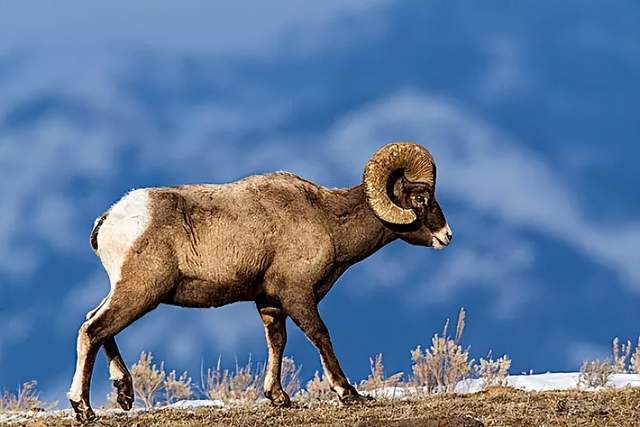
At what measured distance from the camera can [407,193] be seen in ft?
43.1

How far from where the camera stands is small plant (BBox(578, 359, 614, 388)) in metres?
16.9

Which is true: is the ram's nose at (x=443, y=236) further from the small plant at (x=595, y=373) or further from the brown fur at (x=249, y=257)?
the small plant at (x=595, y=373)

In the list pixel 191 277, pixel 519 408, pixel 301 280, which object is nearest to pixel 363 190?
pixel 301 280

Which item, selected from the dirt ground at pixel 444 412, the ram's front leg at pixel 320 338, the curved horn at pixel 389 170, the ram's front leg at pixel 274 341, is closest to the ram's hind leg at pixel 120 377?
the dirt ground at pixel 444 412

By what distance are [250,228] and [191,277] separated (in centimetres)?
87

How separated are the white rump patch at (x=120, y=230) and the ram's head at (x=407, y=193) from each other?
2.76 meters

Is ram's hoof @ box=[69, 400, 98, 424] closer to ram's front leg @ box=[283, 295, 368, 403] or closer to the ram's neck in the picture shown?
ram's front leg @ box=[283, 295, 368, 403]

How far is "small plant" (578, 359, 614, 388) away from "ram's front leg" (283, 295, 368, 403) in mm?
5991

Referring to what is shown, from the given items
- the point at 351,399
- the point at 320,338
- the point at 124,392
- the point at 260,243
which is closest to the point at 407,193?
the point at 260,243

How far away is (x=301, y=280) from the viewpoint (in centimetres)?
1220

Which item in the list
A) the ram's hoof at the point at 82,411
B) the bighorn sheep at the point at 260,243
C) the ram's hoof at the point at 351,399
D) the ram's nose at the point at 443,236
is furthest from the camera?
the ram's nose at the point at 443,236

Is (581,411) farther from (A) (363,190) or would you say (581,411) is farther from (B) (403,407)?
(A) (363,190)

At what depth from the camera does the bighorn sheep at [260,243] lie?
38.0 ft

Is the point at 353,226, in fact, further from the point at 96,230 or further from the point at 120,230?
the point at 96,230
